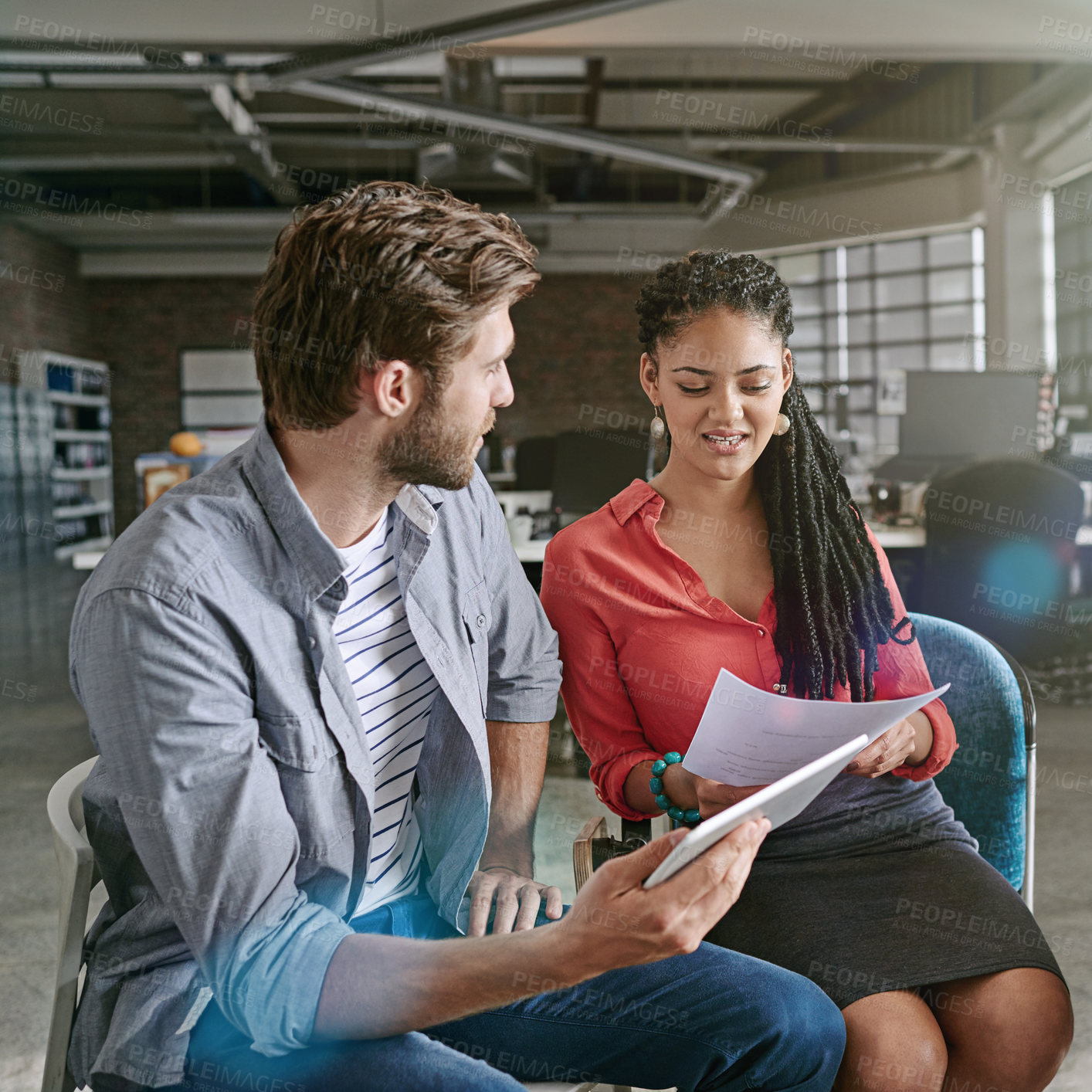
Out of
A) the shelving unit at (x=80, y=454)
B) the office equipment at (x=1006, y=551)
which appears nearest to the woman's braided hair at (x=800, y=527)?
the office equipment at (x=1006, y=551)

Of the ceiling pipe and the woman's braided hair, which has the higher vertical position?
the ceiling pipe

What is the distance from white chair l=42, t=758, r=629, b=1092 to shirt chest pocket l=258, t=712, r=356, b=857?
25cm

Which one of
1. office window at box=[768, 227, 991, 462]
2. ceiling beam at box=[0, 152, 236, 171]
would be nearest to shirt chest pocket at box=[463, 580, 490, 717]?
office window at box=[768, 227, 991, 462]

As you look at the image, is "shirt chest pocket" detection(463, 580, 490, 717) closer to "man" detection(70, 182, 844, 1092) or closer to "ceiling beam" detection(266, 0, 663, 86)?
"man" detection(70, 182, 844, 1092)

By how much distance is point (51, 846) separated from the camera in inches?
118

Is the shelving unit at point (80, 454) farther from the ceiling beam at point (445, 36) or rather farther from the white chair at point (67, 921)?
the white chair at point (67, 921)

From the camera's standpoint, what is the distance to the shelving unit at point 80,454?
11016mm

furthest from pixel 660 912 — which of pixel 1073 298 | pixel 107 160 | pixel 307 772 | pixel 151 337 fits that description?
pixel 151 337

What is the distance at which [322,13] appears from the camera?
16.4ft

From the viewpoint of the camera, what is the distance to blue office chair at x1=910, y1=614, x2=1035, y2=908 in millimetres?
1454

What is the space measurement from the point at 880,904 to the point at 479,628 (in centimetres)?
61

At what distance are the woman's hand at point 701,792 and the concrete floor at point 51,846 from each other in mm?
440

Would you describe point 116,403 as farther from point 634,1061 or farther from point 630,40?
point 634,1061

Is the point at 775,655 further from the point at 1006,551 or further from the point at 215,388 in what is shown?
the point at 215,388
